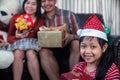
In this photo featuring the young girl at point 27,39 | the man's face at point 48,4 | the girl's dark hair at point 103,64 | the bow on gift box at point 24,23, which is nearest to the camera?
the girl's dark hair at point 103,64

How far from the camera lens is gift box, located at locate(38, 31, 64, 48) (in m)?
2.57

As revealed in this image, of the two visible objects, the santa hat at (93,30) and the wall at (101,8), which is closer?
the santa hat at (93,30)

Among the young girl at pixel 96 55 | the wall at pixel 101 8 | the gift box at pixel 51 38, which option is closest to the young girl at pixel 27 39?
the gift box at pixel 51 38

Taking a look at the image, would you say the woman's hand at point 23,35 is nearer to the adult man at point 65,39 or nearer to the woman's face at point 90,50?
the adult man at point 65,39

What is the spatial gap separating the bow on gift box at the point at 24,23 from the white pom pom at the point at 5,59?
0.83 ft

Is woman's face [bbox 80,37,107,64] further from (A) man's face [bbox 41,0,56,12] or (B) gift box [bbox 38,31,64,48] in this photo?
(A) man's face [bbox 41,0,56,12]

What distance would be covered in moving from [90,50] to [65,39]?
2.01ft

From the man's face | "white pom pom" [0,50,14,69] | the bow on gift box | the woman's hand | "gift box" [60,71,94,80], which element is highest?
the man's face

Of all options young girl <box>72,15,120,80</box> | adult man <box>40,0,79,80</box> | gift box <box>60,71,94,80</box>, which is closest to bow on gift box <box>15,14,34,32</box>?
adult man <box>40,0,79,80</box>

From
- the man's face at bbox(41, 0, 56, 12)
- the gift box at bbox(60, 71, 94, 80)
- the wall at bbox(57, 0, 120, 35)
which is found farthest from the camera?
the wall at bbox(57, 0, 120, 35)

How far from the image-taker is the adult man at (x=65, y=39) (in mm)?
2709

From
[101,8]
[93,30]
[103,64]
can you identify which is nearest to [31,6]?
[93,30]

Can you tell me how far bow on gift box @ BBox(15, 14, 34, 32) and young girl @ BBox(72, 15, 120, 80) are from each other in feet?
2.44

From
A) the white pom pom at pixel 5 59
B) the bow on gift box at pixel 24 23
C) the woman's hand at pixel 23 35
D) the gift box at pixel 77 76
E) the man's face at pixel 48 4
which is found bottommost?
the white pom pom at pixel 5 59
